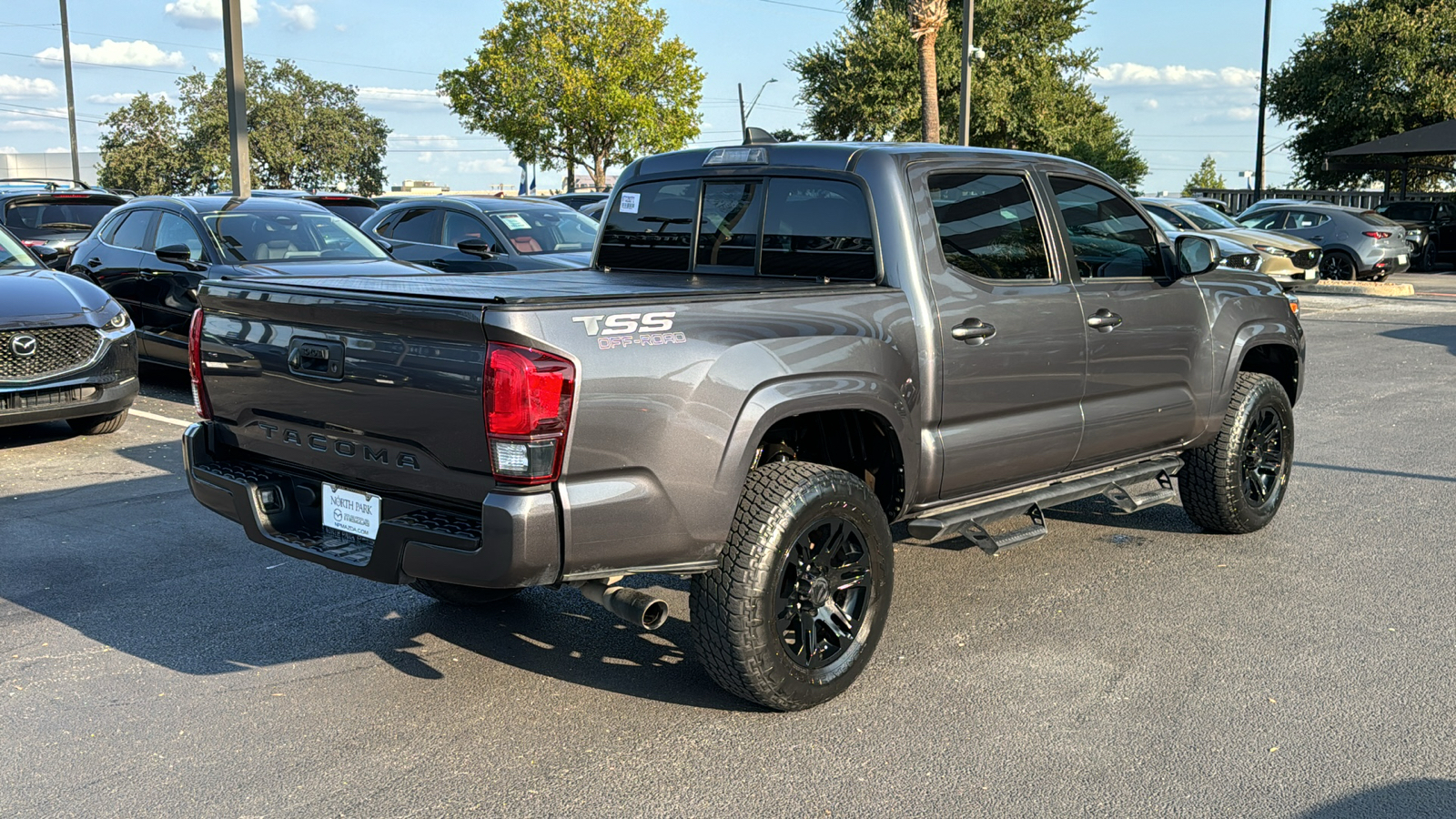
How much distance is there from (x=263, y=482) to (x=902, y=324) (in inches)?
91.6

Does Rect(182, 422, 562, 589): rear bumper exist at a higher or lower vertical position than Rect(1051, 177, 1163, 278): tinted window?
lower

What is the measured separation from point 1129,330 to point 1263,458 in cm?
153

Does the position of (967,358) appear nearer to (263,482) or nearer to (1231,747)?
(1231,747)

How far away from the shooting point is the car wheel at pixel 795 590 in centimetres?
389

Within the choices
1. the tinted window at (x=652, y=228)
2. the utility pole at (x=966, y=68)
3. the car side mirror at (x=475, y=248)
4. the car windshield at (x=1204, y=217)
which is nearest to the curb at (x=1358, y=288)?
the car windshield at (x=1204, y=217)

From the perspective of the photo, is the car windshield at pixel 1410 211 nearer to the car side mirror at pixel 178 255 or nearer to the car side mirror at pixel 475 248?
the car side mirror at pixel 475 248

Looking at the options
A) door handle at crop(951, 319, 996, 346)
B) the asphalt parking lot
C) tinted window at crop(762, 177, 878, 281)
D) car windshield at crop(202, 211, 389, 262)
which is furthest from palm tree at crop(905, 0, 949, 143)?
door handle at crop(951, 319, 996, 346)

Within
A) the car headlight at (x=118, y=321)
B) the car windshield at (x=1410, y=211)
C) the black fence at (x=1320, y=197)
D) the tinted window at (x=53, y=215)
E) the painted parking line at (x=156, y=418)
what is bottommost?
the painted parking line at (x=156, y=418)

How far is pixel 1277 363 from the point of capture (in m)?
6.79

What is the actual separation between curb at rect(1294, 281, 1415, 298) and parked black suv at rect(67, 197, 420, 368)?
17.2 metres

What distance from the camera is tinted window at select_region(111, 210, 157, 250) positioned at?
11.0 m

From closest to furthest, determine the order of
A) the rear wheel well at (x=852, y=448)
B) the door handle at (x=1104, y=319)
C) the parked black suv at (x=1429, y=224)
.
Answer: the rear wheel well at (x=852, y=448) → the door handle at (x=1104, y=319) → the parked black suv at (x=1429, y=224)

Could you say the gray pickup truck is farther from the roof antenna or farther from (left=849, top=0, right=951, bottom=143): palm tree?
(left=849, top=0, right=951, bottom=143): palm tree

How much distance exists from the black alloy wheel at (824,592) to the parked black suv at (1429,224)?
91.7 ft
